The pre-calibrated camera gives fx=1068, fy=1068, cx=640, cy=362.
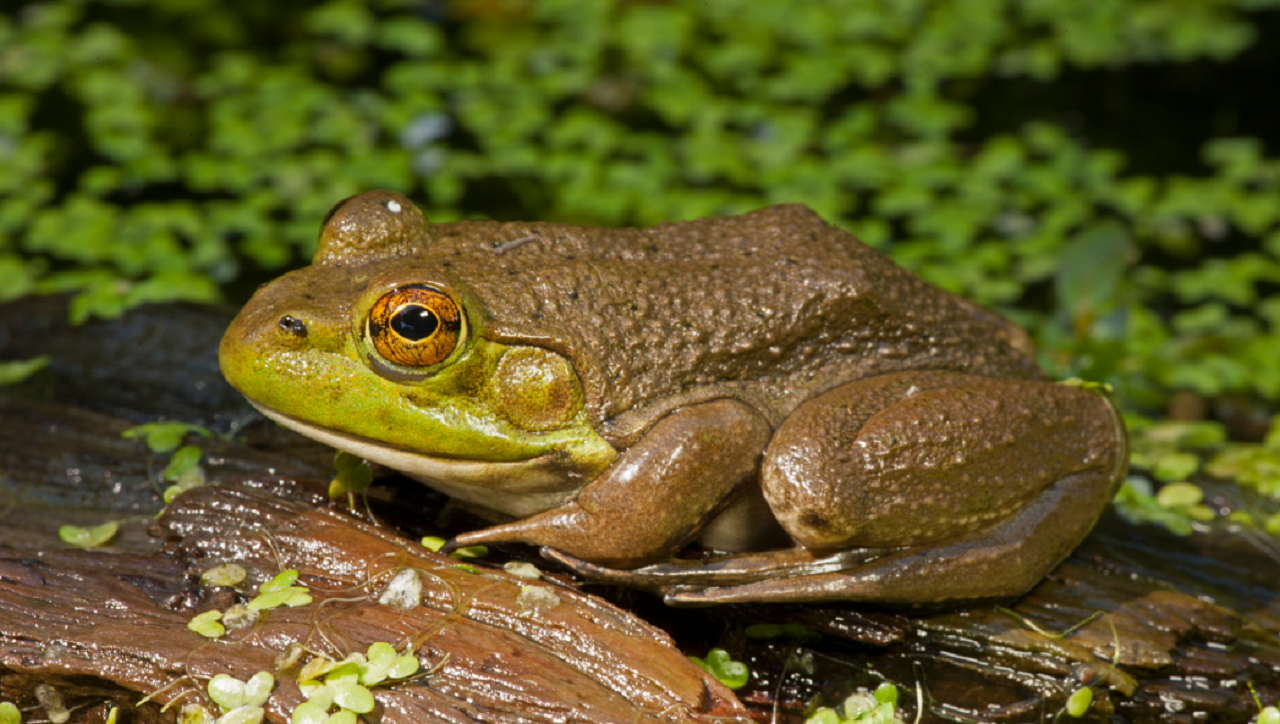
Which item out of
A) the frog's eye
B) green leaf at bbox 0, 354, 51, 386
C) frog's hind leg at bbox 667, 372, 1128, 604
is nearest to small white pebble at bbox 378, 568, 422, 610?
the frog's eye

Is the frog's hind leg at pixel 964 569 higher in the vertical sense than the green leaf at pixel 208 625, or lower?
higher

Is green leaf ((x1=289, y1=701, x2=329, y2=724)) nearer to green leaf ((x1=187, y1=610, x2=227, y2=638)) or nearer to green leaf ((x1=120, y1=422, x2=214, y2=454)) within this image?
green leaf ((x1=187, y1=610, x2=227, y2=638))

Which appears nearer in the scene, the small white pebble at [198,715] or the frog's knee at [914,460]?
the small white pebble at [198,715]

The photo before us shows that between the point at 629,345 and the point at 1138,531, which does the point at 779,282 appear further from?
the point at 1138,531

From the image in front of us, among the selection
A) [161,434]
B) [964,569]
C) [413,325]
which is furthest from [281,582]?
[964,569]

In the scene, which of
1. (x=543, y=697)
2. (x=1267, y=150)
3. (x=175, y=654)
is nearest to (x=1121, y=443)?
(x=543, y=697)

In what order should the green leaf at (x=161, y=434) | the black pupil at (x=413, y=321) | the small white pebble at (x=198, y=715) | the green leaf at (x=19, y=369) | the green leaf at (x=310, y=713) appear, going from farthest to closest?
1. the green leaf at (x=19, y=369)
2. the green leaf at (x=161, y=434)
3. the black pupil at (x=413, y=321)
4. the small white pebble at (x=198, y=715)
5. the green leaf at (x=310, y=713)

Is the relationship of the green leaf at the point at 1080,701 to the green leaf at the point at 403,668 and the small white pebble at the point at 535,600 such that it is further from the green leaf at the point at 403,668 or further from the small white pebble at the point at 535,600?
the green leaf at the point at 403,668

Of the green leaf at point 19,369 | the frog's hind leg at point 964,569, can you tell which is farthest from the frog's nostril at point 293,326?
the green leaf at point 19,369
